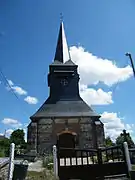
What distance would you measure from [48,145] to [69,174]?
11.8 metres

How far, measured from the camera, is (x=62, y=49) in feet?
93.1

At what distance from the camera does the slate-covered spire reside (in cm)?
2719

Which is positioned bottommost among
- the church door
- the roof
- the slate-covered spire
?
the church door

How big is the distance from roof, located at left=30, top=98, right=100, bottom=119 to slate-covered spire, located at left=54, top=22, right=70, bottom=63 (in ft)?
24.4

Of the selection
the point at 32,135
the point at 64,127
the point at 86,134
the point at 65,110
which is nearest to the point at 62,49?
the point at 65,110

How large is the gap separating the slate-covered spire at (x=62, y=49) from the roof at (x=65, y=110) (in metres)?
7.45

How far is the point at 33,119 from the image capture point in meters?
19.4

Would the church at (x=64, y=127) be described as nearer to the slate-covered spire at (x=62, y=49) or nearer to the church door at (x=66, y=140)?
the church door at (x=66, y=140)

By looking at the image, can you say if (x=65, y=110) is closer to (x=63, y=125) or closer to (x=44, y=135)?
(x=63, y=125)

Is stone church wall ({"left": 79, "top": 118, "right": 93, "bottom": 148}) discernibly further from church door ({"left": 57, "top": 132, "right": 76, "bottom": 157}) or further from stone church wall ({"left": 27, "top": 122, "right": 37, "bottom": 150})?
stone church wall ({"left": 27, "top": 122, "right": 37, "bottom": 150})

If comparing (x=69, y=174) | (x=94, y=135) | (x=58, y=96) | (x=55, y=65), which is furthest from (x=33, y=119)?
(x=69, y=174)

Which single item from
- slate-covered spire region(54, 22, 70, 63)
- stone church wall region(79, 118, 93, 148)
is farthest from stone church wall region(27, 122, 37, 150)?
slate-covered spire region(54, 22, 70, 63)

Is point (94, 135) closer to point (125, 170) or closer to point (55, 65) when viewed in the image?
point (55, 65)

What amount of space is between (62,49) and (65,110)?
450 inches
